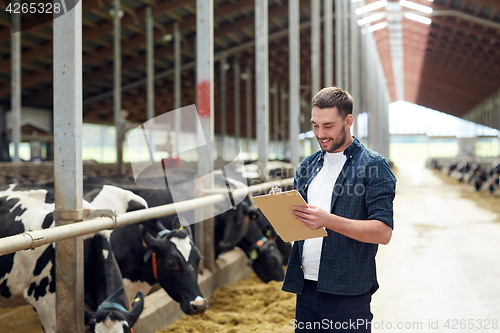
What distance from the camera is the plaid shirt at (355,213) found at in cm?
173

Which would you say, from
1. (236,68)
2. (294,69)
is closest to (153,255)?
(294,69)

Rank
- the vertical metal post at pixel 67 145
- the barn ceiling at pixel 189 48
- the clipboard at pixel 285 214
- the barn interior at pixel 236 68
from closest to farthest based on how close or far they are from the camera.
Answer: the clipboard at pixel 285 214, the vertical metal post at pixel 67 145, the barn interior at pixel 236 68, the barn ceiling at pixel 189 48

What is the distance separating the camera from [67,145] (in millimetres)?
2623

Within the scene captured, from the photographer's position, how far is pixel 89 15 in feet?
42.8

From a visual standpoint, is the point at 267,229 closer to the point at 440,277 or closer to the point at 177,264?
the point at 440,277

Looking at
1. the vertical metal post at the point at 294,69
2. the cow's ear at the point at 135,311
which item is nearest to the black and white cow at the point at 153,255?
the cow's ear at the point at 135,311

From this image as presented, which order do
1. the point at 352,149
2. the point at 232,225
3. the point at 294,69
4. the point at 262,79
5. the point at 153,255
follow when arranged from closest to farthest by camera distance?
1. the point at 352,149
2. the point at 153,255
3. the point at 232,225
4. the point at 262,79
5. the point at 294,69

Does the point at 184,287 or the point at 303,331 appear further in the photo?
the point at 184,287

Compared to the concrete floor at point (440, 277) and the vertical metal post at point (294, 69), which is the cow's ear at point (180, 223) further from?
the vertical metal post at point (294, 69)

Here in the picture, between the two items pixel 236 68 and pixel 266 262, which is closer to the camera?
pixel 266 262

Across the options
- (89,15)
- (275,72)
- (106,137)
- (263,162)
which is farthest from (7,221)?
(106,137)

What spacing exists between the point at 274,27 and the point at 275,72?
7.32 meters

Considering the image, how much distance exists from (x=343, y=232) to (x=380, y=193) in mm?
208

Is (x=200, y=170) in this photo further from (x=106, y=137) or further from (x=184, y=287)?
(x=106, y=137)
